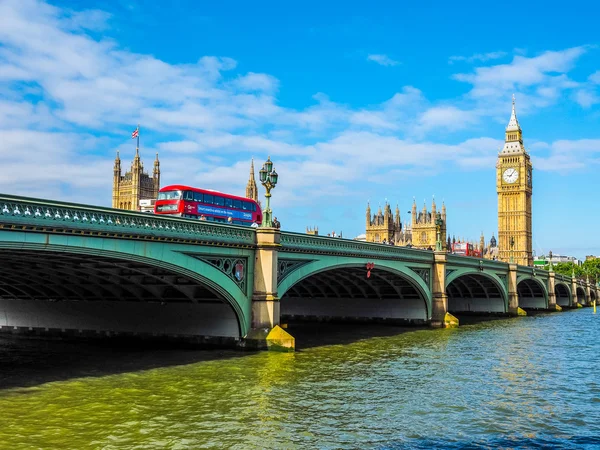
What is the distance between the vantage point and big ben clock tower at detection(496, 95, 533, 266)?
16238 centimetres

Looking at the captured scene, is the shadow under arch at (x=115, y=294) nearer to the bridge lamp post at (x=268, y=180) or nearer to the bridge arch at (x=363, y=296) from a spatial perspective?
the bridge lamp post at (x=268, y=180)

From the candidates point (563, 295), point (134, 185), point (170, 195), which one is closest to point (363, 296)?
point (170, 195)

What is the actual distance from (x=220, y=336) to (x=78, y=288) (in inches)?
349

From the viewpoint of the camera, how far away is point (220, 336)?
1296 inches

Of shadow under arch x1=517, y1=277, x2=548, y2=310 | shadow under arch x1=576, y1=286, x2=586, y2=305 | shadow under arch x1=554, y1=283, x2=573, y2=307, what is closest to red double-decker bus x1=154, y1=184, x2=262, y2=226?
shadow under arch x1=517, y1=277, x2=548, y2=310

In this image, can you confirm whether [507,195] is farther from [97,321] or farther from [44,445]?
[44,445]

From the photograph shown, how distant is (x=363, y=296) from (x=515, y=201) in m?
121

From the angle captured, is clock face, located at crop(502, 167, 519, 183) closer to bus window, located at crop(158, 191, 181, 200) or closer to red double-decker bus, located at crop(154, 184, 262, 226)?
red double-decker bus, located at crop(154, 184, 262, 226)

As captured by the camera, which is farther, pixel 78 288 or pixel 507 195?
pixel 507 195

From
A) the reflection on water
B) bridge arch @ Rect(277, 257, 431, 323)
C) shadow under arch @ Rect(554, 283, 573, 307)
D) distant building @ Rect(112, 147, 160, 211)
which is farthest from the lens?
distant building @ Rect(112, 147, 160, 211)

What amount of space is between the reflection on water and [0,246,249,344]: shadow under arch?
96.4 inches

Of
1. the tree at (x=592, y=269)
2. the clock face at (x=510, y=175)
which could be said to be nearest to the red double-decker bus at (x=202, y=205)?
the clock face at (x=510, y=175)

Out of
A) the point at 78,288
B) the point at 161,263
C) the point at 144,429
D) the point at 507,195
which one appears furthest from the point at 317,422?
the point at 507,195

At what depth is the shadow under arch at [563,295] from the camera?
340ft
